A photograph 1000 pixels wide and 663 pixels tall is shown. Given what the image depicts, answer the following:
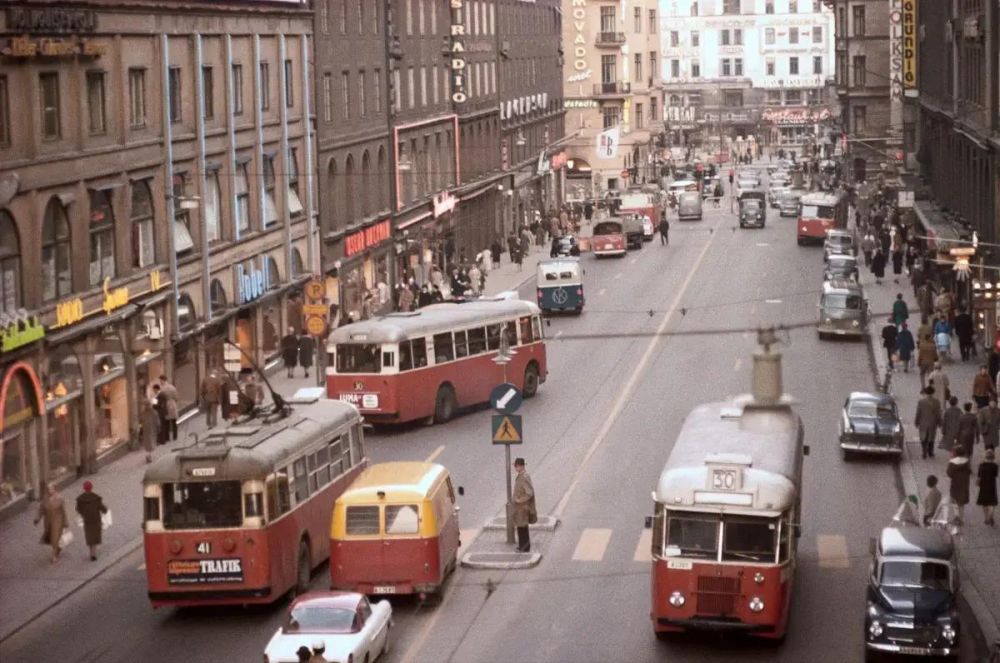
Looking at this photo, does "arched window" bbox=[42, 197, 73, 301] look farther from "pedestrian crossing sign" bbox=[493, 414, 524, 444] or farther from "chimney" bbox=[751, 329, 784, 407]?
"chimney" bbox=[751, 329, 784, 407]

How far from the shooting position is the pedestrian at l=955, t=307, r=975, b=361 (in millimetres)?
52812

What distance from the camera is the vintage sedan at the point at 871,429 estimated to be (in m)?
40.1

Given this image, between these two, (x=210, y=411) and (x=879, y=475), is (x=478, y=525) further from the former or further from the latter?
(x=210, y=411)

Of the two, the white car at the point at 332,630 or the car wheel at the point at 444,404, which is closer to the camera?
the white car at the point at 332,630

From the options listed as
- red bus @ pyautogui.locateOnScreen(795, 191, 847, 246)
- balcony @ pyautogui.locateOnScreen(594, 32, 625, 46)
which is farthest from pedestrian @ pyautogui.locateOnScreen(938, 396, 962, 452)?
balcony @ pyautogui.locateOnScreen(594, 32, 625, 46)

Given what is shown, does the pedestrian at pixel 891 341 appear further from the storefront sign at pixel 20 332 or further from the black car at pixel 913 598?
the black car at pixel 913 598

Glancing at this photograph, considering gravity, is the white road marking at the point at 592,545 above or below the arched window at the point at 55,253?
below

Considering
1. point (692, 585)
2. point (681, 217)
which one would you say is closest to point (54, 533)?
point (692, 585)

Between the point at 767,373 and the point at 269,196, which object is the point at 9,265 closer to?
the point at 767,373

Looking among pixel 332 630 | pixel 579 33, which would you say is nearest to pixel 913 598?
pixel 332 630

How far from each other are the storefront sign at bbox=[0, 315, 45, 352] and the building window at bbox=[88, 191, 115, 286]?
3833 mm

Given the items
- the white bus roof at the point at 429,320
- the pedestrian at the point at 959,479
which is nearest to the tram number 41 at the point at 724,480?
the pedestrian at the point at 959,479

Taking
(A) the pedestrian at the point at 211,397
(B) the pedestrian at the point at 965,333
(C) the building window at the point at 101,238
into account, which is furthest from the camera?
(B) the pedestrian at the point at 965,333

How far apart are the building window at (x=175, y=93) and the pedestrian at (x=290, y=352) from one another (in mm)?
8044
